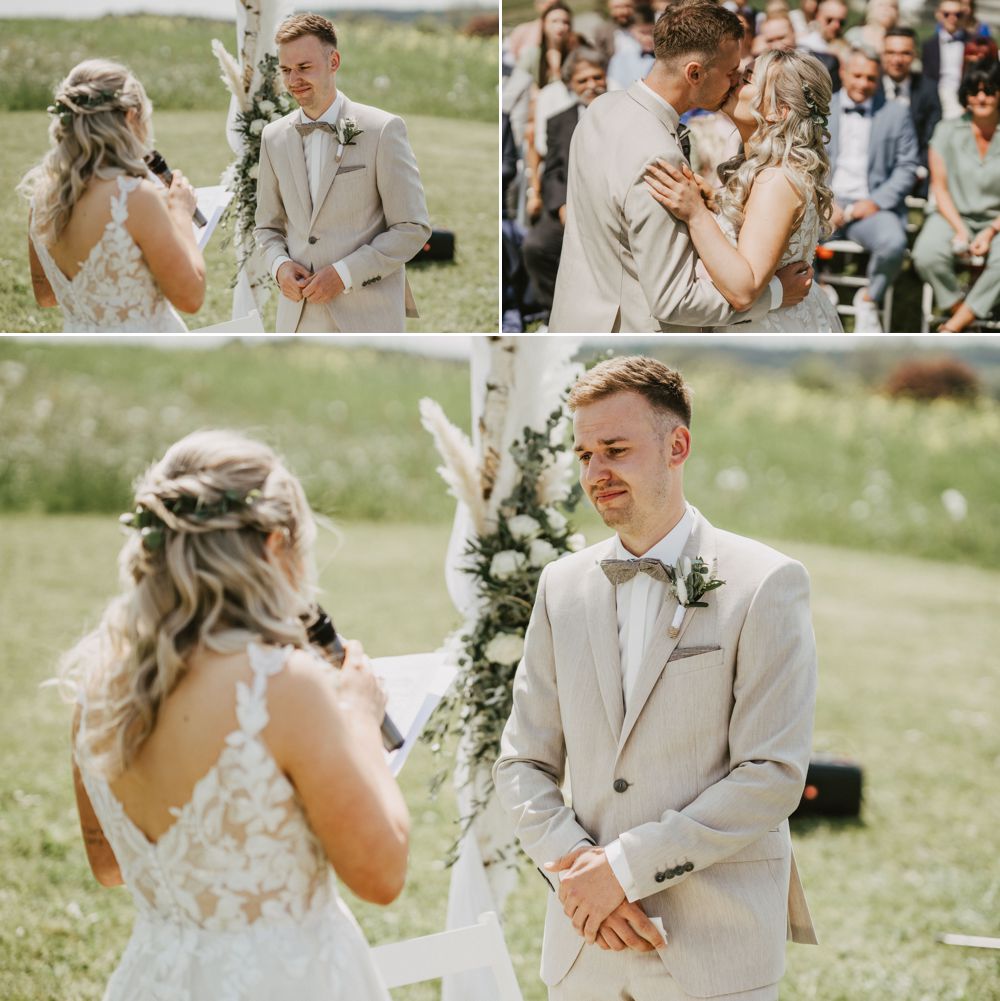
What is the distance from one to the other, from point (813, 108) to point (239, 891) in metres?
2.79

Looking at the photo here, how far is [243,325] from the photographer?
4.86 meters

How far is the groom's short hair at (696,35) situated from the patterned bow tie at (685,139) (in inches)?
7.6

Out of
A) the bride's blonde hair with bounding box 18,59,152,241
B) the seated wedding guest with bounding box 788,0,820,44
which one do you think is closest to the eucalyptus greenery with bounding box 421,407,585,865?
the bride's blonde hair with bounding box 18,59,152,241

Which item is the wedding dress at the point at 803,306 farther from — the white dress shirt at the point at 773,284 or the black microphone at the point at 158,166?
the black microphone at the point at 158,166

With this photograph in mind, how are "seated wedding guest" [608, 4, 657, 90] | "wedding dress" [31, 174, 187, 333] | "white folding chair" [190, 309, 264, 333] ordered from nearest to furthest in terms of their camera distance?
1. "wedding dress" [31, 174, 187, 333]
2. "white folding chair" [190, 309, 264, 333]
3. "seated wedding guest" [608, 4, 657, 90]

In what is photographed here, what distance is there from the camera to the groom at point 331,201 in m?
4.35

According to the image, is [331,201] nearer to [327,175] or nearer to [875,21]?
[327,175]

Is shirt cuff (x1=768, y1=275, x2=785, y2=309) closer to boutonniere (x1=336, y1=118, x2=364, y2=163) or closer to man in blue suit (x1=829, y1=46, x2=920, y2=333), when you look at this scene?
boutonniere (x1=336, y1=118, x2=364, y2=163)

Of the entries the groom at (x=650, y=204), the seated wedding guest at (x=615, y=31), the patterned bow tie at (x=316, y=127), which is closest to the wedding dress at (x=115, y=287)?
the patterned bow tie at (x=316, y=127)

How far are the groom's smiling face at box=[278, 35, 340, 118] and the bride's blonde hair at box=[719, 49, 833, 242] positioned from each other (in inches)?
58.6

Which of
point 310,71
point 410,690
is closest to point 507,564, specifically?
point 410,690

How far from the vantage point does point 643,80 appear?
146 inches

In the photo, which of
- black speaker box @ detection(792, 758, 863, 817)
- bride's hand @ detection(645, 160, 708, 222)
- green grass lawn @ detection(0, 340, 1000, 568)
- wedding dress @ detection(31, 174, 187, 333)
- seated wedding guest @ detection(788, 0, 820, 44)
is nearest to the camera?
bride's hand @ detection(645, 160, 708, 222)

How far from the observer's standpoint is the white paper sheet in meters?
2.71
